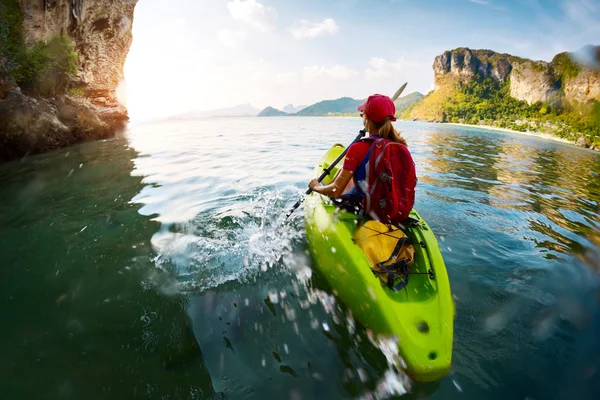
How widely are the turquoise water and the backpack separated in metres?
0.67

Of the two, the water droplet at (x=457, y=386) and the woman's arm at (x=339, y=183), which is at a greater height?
the woman's arm at (x=339, y=183)

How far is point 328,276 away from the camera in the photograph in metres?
3.68

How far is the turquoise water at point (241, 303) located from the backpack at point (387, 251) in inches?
26.3

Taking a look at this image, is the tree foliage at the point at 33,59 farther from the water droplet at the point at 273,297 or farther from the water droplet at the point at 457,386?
the water droplet at the point at 457,386

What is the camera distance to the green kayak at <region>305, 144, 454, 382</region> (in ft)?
7.82

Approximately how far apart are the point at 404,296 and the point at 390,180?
1.33 meters

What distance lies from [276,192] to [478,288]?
17.2 feet

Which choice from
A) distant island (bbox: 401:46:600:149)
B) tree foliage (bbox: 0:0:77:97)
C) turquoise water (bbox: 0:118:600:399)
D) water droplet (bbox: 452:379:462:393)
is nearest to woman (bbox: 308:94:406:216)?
turquoise water (bbox: 0:118:600:399)

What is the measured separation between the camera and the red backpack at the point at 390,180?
321 centimetres

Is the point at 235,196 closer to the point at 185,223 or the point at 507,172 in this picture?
the point at 185,223

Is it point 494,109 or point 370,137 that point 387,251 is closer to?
point 370,137

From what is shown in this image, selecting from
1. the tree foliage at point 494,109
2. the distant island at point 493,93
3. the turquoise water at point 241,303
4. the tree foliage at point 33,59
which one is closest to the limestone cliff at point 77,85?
the tree foliage at point 33,59

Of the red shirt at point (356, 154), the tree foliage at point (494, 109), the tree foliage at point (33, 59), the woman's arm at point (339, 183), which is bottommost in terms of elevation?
the woman's arm at point (339, 183)

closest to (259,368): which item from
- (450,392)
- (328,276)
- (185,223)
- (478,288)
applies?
(328,276)
